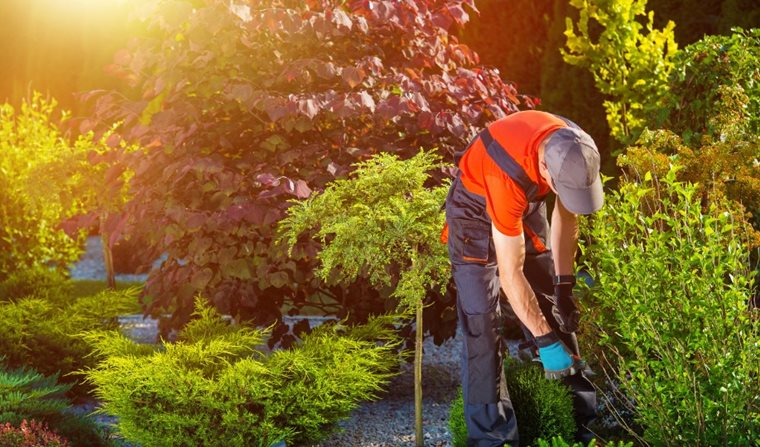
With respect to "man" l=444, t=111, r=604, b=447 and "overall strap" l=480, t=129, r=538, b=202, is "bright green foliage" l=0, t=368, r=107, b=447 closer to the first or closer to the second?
"man" l=444, t=111, r=604, b=447

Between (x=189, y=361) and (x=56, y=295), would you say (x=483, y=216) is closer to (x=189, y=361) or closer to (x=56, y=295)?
(x=189, y=361)

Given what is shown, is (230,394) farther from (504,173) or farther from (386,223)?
(504,173)

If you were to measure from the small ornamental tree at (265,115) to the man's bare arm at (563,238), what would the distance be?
115cm

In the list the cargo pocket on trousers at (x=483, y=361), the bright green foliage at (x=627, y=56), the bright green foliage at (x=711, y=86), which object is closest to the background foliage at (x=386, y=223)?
the cargo pocket on trousers at (x=483, y=361)

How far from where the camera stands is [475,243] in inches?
154

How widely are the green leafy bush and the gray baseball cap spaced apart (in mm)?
2360

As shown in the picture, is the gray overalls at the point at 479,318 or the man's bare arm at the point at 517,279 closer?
the man's bare arm at the point at 517,279

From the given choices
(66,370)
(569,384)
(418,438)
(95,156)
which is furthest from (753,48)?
(66,370)

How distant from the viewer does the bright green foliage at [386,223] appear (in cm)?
426

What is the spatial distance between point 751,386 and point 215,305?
2817 mm

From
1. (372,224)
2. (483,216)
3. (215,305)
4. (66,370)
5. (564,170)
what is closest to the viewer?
(564,170)

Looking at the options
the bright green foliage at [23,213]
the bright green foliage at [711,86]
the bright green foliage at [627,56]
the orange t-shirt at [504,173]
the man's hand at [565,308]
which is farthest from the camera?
the bright green foliage at [23,213]

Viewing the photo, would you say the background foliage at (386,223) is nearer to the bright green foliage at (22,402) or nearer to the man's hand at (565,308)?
the man's hand at (565,308)

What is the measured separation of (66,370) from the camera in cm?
581
